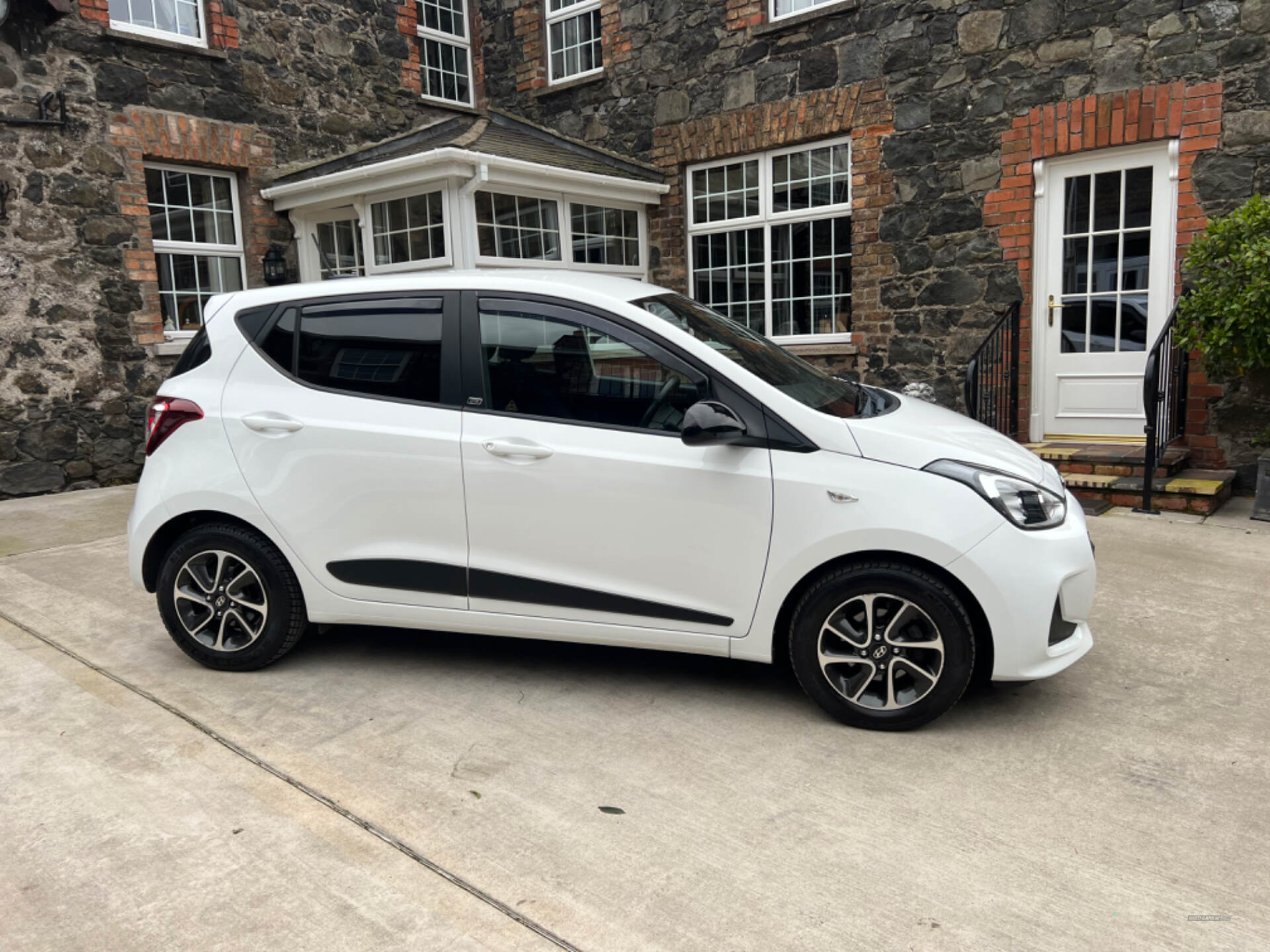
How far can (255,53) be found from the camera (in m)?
9.91

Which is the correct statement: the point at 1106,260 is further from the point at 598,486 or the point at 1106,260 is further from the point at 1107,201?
the point at 598,486

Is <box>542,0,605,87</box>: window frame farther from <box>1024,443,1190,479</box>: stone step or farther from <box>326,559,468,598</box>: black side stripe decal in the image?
<box>326,559,468,598</box>: black side stripe decal

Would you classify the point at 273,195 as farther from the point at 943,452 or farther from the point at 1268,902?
the point at 1268,902

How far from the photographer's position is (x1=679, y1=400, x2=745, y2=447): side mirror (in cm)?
328

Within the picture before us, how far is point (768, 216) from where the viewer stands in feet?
32.6

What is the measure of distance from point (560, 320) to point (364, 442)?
0.94 metres

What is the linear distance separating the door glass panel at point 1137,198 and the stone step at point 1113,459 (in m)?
1.85

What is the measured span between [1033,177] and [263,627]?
7293 millimetres

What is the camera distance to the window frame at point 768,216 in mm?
9398

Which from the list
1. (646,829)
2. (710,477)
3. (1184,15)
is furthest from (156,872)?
(1184,15)

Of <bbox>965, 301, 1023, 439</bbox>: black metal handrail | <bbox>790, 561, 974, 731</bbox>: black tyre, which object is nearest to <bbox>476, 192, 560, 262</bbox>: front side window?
<bbox>965, 301, 1023, 439</bbox>: black metal handrail

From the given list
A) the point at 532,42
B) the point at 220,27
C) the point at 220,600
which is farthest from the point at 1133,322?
the point at 220,27

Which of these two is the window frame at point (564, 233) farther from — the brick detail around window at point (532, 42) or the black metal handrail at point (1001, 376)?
the black metal handrail at point (1001, 376)

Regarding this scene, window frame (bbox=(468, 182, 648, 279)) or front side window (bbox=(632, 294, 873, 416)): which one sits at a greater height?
window frame (bbox=(468, 182, 648, 279))
